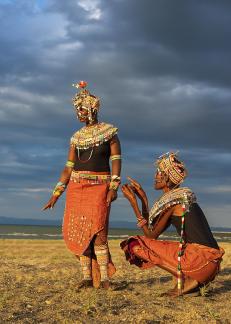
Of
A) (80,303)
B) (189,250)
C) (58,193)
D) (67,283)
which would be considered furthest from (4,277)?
(189,250)

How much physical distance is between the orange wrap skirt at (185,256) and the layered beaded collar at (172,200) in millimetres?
318

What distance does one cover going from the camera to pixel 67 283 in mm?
8562

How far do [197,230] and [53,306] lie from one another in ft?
6.57

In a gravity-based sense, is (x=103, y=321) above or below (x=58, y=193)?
below

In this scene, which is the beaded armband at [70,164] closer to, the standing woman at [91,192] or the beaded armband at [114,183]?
the standing woman at [91,192]

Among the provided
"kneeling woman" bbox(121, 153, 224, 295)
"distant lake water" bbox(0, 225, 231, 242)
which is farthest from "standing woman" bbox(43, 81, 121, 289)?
"distant lake water" bbox(0, 225, 231, 242)

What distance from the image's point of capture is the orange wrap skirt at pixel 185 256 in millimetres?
6695

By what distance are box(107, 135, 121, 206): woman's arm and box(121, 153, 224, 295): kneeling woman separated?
321mm

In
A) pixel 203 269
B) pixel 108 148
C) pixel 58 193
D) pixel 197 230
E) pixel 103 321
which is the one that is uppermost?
pixel 108 148

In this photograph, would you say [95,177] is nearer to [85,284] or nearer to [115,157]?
[115,157]

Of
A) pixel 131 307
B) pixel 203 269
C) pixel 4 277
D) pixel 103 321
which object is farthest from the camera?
pixel 4 277

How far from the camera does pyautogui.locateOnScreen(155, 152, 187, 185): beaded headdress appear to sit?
696cm

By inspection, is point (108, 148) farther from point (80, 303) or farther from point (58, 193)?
point (80, 303)

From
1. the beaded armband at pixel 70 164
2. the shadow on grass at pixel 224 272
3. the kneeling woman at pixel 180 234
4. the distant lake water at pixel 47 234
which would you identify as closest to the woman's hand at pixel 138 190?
the kneeling woman at pixel 180 234
